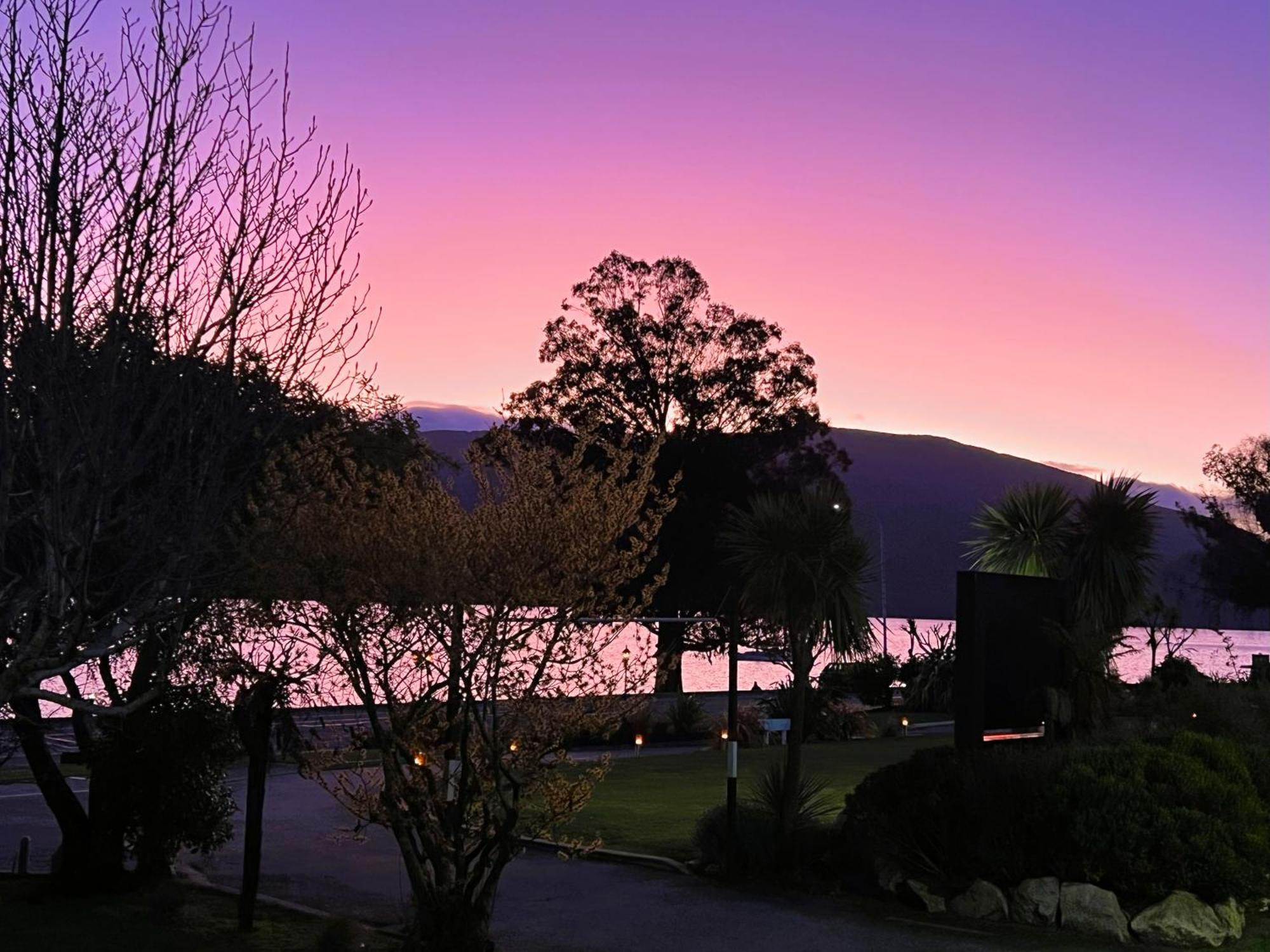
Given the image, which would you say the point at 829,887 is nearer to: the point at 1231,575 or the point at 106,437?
the point at 106,437

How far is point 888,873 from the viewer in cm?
1384

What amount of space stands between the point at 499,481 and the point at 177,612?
2.86 metres

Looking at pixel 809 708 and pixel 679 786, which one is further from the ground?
pixel 809 708

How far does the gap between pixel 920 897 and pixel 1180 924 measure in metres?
2.28

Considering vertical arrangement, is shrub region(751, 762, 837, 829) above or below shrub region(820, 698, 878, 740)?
above

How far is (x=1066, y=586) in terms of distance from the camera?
1792 centimetres

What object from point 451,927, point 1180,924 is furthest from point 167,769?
point 1180,924

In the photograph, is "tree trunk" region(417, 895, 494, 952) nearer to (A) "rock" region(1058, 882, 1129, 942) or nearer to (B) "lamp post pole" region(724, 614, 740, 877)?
(B) "lamp post pole" region(724, 614, 740, 877)

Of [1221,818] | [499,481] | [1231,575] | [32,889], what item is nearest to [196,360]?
[499,481]

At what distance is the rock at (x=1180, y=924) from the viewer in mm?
12188

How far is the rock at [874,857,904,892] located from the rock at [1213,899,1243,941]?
9.12ft

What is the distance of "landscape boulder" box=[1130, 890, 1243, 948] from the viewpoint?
40.0ft

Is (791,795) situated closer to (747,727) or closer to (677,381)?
(747,727)

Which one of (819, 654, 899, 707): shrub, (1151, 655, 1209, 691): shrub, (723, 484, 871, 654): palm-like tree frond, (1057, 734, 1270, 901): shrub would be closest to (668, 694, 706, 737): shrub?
(819, 654, 899, 707): shrub
